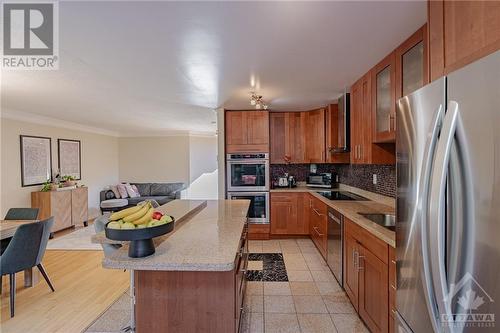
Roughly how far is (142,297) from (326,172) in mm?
4292

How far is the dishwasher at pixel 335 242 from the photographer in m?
2.84

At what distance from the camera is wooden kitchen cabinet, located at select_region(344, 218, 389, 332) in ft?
6.03

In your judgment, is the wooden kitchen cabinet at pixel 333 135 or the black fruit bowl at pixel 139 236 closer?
the black fruit bowl at pixel 139 236

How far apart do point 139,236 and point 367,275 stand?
174cm

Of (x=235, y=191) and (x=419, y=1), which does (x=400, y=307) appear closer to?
(x=419, y=1)

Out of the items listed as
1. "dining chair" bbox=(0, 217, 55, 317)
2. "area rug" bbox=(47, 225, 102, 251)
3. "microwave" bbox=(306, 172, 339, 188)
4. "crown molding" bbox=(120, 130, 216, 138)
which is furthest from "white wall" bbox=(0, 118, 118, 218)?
"microwave" bbox=(306, 172, 339, 188)

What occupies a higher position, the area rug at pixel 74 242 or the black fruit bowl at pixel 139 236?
the black fruit bowl at pixel 139 236

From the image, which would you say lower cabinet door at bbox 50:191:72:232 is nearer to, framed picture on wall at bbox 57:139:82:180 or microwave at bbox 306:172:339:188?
framed picture on wall at bbox 57:139:82:180

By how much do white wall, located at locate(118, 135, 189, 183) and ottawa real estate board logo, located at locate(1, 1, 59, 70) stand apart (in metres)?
5.73


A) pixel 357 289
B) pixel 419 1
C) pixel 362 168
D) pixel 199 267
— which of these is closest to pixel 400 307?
pixel 199 267

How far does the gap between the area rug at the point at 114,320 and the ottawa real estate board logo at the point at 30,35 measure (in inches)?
92.4

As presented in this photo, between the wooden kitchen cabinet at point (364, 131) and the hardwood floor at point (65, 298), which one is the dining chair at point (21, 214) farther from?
the wooden kitchen cabinet at point (364, 131)

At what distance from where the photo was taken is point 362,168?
12.9 ft

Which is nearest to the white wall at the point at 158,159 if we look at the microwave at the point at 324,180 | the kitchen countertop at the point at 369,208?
the microwave at the point at 324,180
